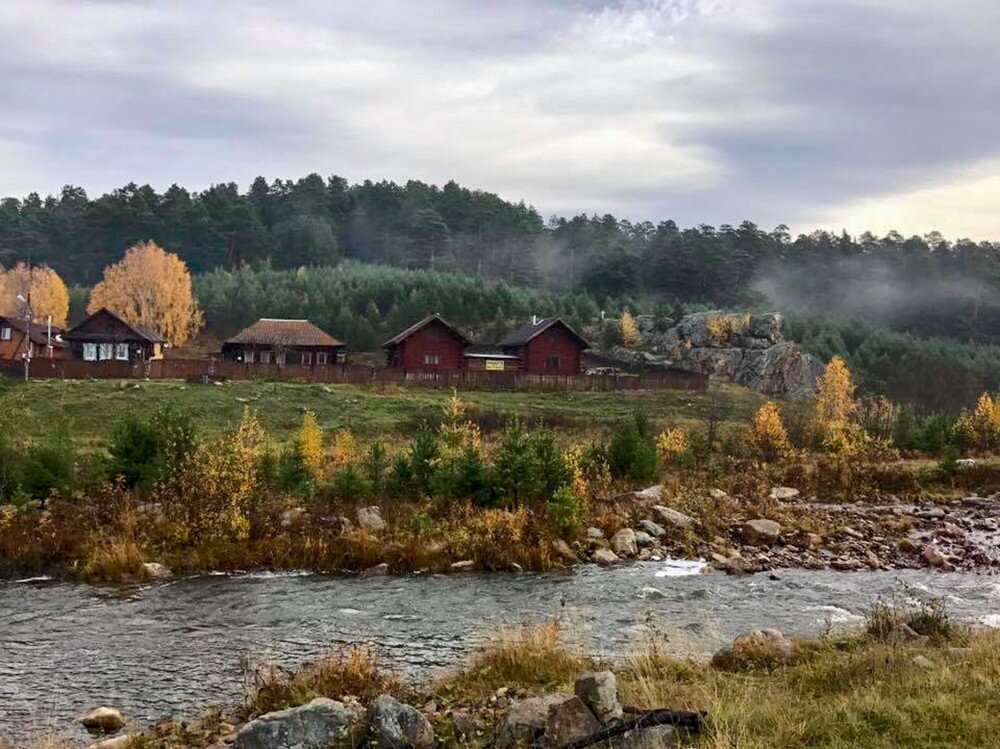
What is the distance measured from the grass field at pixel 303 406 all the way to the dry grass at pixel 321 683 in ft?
95.5

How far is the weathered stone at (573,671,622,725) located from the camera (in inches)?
329

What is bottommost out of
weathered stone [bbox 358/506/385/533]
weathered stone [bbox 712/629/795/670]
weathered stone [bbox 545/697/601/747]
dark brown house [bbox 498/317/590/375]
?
weathered stone [bbox 358/506/385/533]

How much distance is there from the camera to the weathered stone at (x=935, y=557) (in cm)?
2355

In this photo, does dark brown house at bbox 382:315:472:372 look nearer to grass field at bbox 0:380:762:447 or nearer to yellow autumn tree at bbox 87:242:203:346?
grass field at bbox 0:380:762:447

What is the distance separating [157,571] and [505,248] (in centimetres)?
13079

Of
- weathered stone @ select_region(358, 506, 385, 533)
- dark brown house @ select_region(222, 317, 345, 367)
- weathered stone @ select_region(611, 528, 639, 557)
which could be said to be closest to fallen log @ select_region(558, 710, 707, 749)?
weathered stone @ select_region(611, 528, 639, 557)

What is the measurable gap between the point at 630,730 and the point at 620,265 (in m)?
112

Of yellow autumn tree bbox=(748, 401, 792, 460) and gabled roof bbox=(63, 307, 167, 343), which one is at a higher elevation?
gabled roof bbox=(63, 307, 167, 343)

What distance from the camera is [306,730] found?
8773 mm

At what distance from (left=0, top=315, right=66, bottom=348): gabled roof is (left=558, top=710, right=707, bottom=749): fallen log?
71.2 meters

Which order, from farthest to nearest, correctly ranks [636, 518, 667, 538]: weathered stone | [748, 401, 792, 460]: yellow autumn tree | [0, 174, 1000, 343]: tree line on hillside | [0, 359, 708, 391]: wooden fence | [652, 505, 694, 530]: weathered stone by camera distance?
[0, 174, 1000, 343]: tree line on hillside, [0, 359, 708, 391]: wooden fence, [748, 401, 792, 460]: yellow autumn tree, [652, 505, 694, 530]: weathered stone, [636, 518, 667, 538]: weathered stone

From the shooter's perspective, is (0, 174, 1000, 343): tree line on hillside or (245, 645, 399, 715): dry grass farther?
(0, 174, 1000, 343): tree line on hillside

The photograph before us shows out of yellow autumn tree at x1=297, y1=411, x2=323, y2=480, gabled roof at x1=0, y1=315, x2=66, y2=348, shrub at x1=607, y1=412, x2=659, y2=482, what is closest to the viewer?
yellow autumn tree at x1=297, y1=411, x2=323, y2=480

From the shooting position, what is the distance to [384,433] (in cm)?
4356
